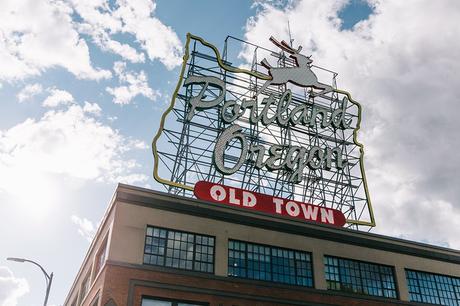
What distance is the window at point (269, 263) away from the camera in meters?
28.3

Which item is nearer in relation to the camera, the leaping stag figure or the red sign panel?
the red sign panel

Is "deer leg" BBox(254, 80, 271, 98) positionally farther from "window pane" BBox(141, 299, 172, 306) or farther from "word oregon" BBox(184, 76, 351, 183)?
"window pane" BBox(141, 299, 172, 306)

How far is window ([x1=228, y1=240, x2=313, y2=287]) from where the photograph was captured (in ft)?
92.8

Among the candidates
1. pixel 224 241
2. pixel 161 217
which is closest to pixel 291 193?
pixel 224 241

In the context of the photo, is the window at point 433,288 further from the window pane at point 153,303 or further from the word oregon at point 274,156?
the window pane at point 153,303

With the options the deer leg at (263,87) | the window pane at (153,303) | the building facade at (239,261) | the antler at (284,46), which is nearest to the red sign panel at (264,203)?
the building facade at (239,261)

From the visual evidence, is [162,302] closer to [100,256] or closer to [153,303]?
[153,303]

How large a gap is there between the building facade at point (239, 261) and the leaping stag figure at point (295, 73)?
50.6ft

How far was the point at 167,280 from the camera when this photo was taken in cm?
2562

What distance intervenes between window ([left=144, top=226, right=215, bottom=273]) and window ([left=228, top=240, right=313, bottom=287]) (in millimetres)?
1616

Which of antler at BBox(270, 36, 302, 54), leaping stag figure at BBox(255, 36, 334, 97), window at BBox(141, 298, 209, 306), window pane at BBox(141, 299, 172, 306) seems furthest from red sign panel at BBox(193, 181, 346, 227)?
antler at BBox(270, 36, 302, 54)

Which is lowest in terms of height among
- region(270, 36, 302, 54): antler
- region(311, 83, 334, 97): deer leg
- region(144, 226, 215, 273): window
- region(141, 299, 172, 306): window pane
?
region(141, 299, 172, 306): window pane

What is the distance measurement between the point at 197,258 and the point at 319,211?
1063 cm

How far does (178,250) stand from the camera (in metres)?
27.0
